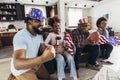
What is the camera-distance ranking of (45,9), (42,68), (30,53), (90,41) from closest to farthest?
(30,53)
(42,68)
(90,41)
(45,9)

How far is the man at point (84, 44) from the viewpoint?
3.00m

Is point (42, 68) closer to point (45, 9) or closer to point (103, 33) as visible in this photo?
point (103, 33)

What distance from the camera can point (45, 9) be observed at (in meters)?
8.56

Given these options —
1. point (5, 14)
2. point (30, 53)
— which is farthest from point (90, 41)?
point (5, 14)

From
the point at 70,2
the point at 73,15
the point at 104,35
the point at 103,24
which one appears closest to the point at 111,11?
the point at 73,15

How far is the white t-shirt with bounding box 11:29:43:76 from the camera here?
1.47 m

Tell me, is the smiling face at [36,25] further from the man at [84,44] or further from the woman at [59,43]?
the man at [84,44]

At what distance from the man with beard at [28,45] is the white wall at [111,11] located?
721cm

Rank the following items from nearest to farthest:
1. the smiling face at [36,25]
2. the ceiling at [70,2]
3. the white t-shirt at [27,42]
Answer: the white t-shirt at [27,42]
the smiling face at [36,25]
the ceiling at [70,2]

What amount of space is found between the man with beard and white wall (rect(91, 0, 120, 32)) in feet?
23.7

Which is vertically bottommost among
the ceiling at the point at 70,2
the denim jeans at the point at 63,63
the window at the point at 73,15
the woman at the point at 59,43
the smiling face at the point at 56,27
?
the denim jeans at the point at 63,63

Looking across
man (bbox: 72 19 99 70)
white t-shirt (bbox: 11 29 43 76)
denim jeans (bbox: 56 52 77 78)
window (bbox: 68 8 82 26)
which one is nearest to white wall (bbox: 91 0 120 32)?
window (bbox: 68 8 82 26)

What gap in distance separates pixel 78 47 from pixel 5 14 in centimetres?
554

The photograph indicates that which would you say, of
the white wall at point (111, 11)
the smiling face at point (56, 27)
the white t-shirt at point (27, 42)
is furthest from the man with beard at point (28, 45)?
the white wall at point (111, 11)
